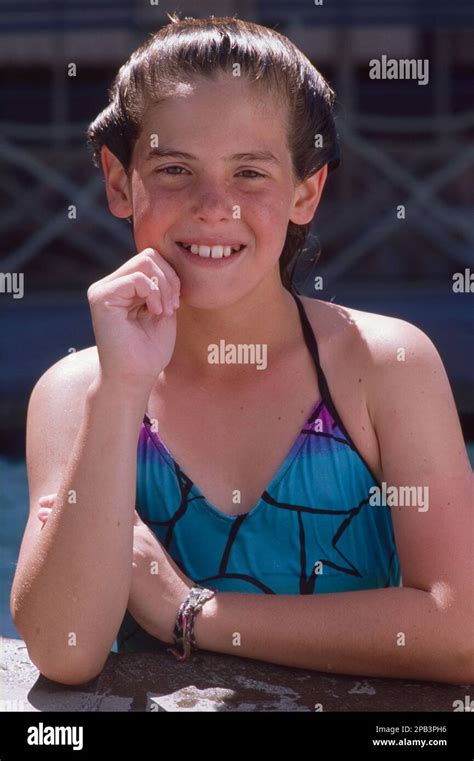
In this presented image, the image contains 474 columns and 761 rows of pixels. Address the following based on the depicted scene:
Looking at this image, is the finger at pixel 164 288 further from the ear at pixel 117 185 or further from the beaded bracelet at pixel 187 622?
the beaded bracelet at pixel 187 622

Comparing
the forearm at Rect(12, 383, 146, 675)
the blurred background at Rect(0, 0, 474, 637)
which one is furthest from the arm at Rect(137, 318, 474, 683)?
the blurred background at Rect(0, 0, 474, 637)

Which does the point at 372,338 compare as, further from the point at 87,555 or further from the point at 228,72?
the point at 87,555

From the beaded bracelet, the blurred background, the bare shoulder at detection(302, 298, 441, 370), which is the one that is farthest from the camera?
the blurred background

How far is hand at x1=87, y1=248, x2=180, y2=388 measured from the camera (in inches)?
69.2

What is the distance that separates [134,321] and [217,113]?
0.35 meters

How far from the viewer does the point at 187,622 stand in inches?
69.8

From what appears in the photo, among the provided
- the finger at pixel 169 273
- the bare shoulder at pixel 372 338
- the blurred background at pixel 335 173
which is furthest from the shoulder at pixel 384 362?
the blurred background at pixel 335 173

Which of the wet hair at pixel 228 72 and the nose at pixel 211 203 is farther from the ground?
the wet hair at pixel 228 72

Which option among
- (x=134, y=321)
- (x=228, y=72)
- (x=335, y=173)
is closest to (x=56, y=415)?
(x=134, y=321)

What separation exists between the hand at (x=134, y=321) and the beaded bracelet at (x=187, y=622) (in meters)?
0.33

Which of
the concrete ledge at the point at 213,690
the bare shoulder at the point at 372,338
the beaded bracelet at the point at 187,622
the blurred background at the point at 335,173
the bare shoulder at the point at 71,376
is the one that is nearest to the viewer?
the concrete ledge at the point at 213,690

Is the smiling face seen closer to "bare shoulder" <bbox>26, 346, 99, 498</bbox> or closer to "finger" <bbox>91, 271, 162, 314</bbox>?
"finger" <bbox>91, 271, 162, 314</bbox>

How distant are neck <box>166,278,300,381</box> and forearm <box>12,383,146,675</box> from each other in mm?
363

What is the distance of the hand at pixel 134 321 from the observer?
1758mm
